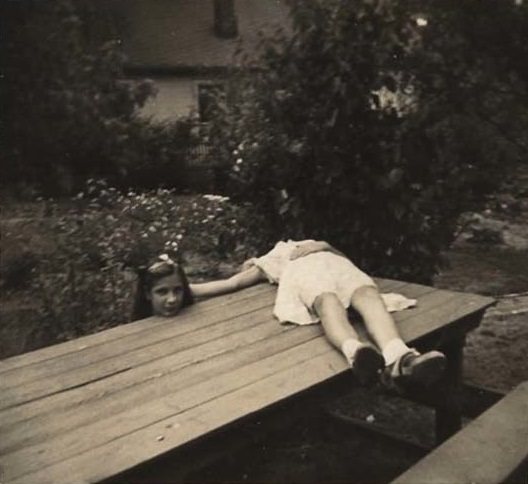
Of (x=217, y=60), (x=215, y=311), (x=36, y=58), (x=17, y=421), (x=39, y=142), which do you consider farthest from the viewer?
(x=217, y=60)

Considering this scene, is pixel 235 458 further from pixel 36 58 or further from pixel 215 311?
pixel 36 58

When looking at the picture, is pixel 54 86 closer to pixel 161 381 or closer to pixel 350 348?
pixel 161 381

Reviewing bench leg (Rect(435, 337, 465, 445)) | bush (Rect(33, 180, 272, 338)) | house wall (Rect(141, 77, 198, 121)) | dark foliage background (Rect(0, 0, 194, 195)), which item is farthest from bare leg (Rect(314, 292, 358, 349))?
house wall (Rect(141, 77, 198, 121))

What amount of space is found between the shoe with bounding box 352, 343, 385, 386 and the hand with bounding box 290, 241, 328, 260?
1213 millimetres

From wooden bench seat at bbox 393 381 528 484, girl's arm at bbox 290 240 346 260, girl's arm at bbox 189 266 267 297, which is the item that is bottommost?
wooden bench seat at bbox 393 381 528 484

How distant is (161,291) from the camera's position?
3.40 metres

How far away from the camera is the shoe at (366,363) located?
8.95 feet

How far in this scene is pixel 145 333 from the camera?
316 centimetres

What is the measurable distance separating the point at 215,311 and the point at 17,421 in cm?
137

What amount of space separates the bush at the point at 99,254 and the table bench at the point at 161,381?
4.48 feet

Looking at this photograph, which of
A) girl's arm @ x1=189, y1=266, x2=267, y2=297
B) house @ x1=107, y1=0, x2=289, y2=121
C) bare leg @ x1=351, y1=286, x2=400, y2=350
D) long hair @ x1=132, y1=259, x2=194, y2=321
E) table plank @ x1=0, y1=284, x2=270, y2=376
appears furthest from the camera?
house @ x1=107, y1=0, x2=289, y2=121

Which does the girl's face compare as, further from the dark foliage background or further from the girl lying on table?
the dark foliage background

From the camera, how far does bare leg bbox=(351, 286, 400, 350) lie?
3.01 meters

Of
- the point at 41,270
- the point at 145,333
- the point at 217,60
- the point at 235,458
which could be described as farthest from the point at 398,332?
the point at 217,60
